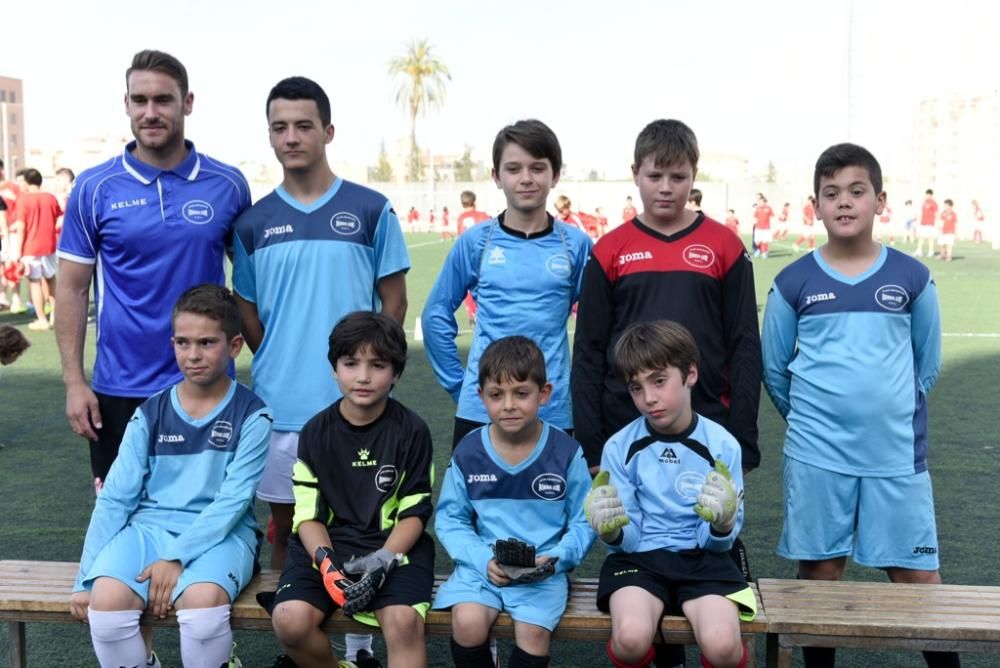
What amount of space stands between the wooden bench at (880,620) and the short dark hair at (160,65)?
2768mm

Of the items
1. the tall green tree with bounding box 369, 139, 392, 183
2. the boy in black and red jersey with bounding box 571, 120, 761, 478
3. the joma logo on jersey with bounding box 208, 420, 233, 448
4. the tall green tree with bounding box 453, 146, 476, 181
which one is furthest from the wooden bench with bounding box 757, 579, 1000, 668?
the tall green tree with bounding box 453, 146, 476, 181

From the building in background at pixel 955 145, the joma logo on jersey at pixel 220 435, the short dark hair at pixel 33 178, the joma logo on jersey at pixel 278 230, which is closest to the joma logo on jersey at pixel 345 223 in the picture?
the joma logo on jersey at pixel 278 230

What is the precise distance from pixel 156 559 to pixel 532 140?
1.97m

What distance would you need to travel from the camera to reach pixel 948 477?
261 inches

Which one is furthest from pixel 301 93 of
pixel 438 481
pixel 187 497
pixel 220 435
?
pixel 438 481

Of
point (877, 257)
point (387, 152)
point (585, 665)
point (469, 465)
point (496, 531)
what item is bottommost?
point (585, 665)

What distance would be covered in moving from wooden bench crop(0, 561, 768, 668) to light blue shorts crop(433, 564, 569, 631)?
1.5 inches

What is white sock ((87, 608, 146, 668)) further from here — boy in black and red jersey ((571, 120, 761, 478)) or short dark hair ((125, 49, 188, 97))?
short dark hair ((125, 49, 188, 97))

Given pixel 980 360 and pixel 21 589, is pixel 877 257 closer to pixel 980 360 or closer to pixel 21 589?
pixel 21 589

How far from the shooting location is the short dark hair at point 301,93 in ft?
12.7

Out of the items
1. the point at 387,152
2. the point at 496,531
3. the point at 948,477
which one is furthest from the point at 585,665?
the point at 387,152

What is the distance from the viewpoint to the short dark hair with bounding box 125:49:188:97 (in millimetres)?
3846

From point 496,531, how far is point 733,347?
104 centimetres

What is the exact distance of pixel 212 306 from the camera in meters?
3.59
